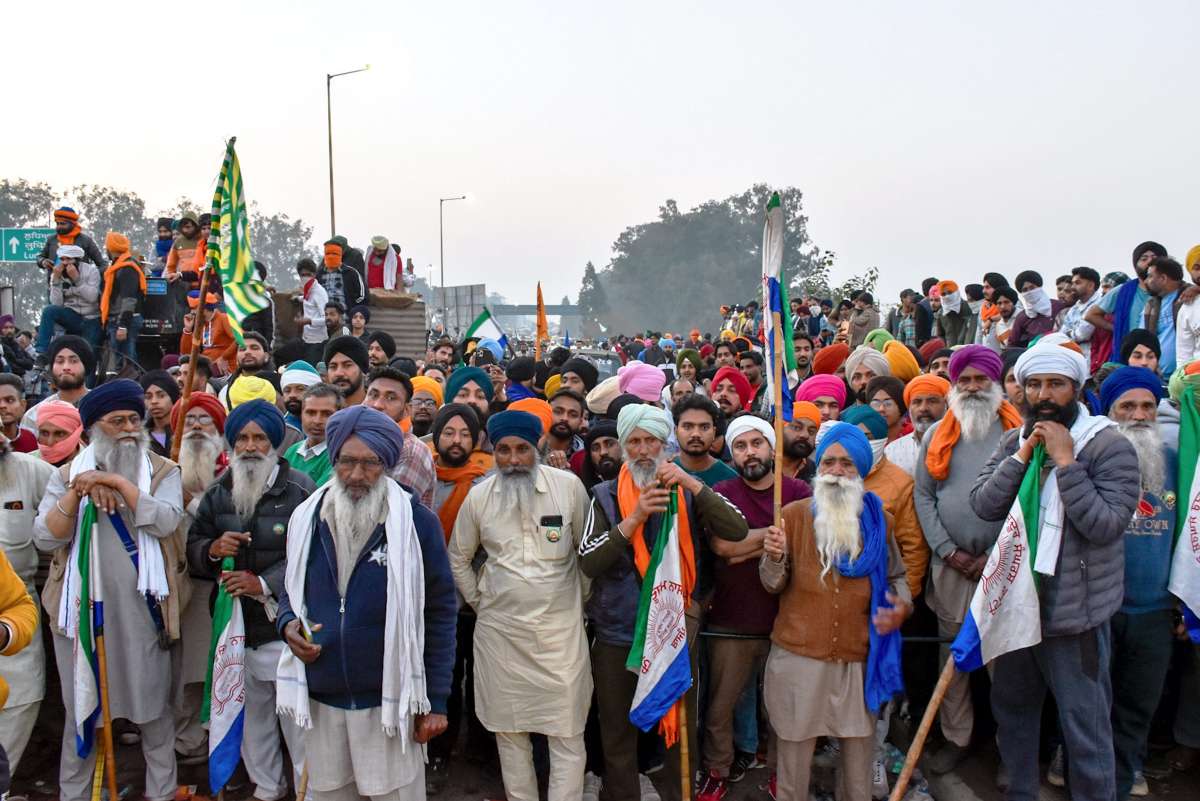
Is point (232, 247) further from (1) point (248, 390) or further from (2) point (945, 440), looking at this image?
→ (2) point (945, 440)

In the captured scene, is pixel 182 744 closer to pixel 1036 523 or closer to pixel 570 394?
pixel 570 394

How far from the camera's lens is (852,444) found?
171 inches

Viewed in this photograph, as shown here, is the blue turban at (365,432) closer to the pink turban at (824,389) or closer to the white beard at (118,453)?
the white beard at (118,453)

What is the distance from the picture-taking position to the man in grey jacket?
3941 millimetres

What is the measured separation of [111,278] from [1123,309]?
9765 mm

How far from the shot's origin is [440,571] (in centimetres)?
383

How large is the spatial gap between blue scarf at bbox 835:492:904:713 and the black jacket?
2520 mm

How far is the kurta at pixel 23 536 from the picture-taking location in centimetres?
452

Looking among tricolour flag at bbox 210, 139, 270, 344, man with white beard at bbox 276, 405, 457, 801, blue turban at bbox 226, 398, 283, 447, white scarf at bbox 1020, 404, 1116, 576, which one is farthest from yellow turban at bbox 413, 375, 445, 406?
white scarf at bbox 1020, 404, 1116, 576

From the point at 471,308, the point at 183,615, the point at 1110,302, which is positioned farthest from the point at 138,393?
the point at 471,308

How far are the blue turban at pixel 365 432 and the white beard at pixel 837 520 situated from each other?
6.16 ft

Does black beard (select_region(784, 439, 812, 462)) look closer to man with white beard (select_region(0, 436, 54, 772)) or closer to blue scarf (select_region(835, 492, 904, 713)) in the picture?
blue scarf (select_region(835, 492, 904, 713))

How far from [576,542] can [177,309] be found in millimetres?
8025

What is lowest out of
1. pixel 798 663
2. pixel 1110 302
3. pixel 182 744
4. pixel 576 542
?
pixel 182 744
